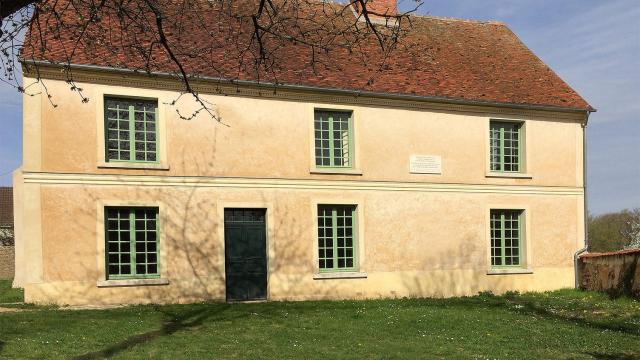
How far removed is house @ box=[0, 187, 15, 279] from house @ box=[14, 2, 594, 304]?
59.0ft

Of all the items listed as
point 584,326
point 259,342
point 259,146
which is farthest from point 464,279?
point 259,342

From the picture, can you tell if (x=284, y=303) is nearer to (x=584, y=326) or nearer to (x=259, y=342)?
(x=259, y=342)

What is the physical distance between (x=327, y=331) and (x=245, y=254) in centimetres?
511

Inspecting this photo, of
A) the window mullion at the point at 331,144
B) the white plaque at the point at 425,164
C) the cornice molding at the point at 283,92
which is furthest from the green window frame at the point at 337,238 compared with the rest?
the cornice molding at the point at 283,92

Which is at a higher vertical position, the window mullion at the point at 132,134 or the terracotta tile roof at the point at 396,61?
the terracotta tile roof at the point at 396,61

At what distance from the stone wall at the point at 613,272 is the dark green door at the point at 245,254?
9.56 m

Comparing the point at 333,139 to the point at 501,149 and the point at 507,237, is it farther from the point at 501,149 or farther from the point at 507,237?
the point at 507,237

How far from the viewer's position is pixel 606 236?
37.1m

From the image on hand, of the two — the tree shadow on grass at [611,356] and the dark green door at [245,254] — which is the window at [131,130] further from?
the tree shadow on grass at [611,356]

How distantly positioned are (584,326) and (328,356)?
629cm

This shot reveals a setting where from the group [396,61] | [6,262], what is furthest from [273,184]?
[6,262]

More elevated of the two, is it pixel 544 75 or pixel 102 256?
pixel 544 75

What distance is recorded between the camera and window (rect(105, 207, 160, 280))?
1477 centimetres

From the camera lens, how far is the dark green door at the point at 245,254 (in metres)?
15.9
